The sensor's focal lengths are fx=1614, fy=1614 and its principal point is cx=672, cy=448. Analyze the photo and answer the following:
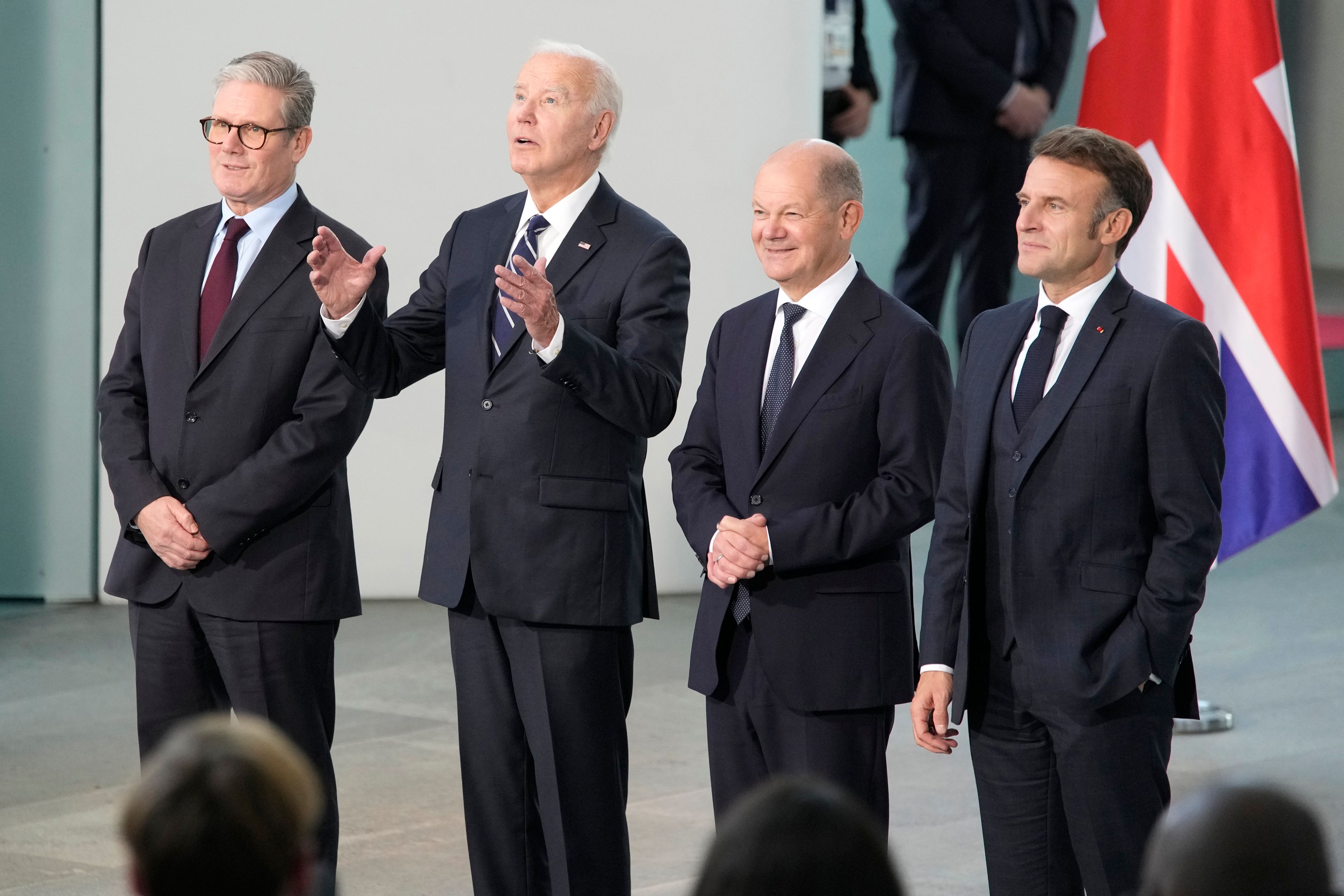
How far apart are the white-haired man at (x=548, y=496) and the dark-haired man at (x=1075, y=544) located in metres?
0.57

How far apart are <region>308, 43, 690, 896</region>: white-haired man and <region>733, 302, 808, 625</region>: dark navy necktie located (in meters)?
0.17

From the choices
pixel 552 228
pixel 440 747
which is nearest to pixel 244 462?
pixel 552 228

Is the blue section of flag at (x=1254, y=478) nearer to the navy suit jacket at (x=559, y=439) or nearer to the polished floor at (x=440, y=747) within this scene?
the polished floor at (x=440, y=747)

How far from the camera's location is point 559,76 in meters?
2.90

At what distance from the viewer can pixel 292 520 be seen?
3094 millimetres

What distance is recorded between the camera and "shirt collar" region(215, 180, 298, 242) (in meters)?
3.14

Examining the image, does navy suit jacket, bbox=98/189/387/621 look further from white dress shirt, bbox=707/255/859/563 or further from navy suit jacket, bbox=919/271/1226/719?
navy suit jacket, bbox=919/271/1226/719

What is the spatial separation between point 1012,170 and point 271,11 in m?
3.44

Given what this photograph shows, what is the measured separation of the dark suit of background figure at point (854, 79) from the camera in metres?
7.09

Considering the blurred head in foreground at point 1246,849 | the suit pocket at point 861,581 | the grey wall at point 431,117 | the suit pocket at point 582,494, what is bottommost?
the suit pocket at point 861,581

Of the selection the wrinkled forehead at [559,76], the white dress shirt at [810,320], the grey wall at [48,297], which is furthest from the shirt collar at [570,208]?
the grey wall at [48,297]

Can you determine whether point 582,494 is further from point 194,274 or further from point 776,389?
point 194,274

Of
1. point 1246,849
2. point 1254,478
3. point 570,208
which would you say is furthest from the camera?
point 1254,478

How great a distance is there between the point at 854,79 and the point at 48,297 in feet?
11.7
